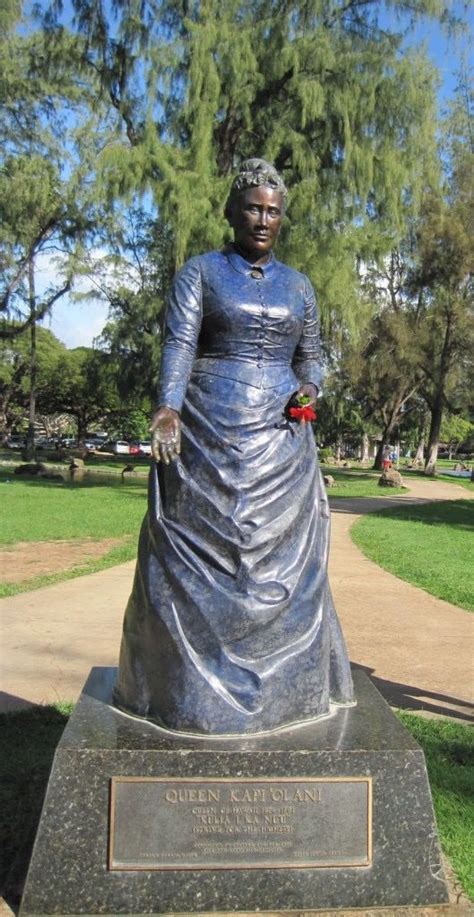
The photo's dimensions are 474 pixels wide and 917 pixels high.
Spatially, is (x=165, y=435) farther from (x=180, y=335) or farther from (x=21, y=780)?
(x=21, y=780)

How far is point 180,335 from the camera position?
2.85 metres

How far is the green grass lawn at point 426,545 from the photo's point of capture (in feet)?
28.9

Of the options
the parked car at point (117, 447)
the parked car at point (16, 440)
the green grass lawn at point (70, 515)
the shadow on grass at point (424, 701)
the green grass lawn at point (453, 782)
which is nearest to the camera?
the green grass lawn at point (453, 782)

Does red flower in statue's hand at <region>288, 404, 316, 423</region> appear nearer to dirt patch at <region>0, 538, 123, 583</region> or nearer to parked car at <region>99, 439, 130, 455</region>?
dirt patch at <region>0, 538, 123, 583</region>

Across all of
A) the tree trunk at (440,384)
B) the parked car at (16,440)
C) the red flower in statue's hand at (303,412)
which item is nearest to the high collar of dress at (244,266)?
the red flower in statue's hand at (303,412)

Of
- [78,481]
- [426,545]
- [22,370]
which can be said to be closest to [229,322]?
[426,545]

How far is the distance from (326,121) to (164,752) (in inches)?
656

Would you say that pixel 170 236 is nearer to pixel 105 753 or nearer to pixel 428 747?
pixel 428 747

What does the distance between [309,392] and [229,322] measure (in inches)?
15.4

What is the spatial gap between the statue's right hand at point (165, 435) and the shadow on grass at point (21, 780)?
1.50 meters

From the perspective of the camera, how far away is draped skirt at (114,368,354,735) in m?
2.62

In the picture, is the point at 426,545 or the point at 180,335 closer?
the point at 180,335

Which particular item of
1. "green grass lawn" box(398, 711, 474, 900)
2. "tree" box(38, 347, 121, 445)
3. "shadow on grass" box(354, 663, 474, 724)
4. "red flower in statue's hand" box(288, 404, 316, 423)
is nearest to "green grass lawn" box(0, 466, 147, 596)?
"shadow on grass" box(354, 663, 474, 724)

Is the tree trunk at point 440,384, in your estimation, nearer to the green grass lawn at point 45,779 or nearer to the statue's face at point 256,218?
the green grass lawn at point 45,779
